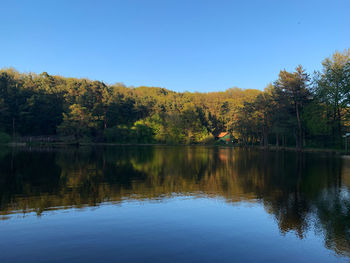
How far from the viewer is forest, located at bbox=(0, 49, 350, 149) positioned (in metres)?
46.0

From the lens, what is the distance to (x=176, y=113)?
89000 mm

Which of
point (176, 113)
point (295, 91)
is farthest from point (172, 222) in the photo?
point (176, 113)

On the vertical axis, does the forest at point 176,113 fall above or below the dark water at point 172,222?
above

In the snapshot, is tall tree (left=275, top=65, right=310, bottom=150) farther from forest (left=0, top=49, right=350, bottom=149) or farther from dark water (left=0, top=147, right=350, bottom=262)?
dark water (left=0, top=147, right=350, bottom=262)

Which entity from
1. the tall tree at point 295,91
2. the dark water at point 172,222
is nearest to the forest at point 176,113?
the tall tree at point 295,91

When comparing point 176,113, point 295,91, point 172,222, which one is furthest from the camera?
point 176,113

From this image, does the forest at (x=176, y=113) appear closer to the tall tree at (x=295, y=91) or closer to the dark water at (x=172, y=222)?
the tall tree at (x=295, y=91)

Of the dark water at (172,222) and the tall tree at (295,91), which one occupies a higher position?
the tall tree at (295,91)

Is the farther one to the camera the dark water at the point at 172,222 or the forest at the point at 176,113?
the forest at the point at 176,113

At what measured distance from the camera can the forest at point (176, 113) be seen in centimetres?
4597

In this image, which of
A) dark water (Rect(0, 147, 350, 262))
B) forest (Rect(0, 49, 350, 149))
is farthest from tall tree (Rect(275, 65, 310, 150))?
dark water (Rect(0, 147, 350, 262))

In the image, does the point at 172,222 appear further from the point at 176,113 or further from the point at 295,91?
the point at 176,113

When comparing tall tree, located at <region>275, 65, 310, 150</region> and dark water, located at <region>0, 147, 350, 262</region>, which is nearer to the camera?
dark water, located at <region>0, 147, 350, 262</region>

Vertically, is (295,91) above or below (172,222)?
above
